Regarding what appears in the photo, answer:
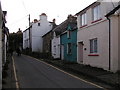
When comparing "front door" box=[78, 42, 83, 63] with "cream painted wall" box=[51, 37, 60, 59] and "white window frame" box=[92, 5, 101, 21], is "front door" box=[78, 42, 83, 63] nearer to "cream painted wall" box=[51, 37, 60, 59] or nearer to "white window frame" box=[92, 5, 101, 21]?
"white window frame" box=[92, 5, 101, 21]

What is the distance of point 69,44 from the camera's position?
29781mm

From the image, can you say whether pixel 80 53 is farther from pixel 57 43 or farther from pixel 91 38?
pixel 57 43

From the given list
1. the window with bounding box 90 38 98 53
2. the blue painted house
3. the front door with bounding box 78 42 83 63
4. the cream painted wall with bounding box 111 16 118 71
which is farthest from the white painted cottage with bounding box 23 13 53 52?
the cream painted wall with bounding box 111 16 118 71

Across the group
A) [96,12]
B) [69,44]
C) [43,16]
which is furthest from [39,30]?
[96,12]

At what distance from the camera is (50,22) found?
2157 inches

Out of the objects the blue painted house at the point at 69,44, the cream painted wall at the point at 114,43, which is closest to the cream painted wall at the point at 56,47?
→ the blue painted house at the point at 69,44

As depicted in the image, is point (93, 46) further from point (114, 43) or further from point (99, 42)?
point (114, 43)

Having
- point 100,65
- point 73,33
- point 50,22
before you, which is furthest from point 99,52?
point 50,22

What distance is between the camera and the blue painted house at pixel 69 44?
89.1 feet

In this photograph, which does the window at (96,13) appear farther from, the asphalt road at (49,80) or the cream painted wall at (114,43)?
the asphalt road at (49,80)

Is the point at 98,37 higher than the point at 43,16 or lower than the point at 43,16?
lower

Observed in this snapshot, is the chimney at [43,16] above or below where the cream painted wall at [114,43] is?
above

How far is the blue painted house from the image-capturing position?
27.2m

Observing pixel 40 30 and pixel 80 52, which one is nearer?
pixel 80 52
